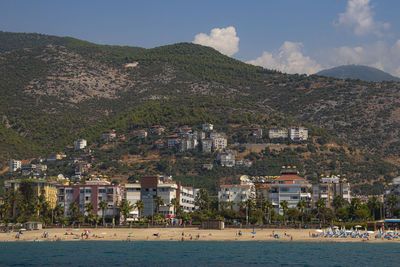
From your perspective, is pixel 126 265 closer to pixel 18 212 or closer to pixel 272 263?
pixel 272 263

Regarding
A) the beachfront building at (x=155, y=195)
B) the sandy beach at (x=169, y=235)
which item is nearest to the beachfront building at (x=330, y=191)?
the sandy beach at (x=169, y=235)

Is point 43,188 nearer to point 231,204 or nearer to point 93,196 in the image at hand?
point 93,196

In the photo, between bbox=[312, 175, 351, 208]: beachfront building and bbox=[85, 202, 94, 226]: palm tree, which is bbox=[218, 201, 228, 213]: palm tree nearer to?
bbox=[312, 175, 351, 208]: beachfront building

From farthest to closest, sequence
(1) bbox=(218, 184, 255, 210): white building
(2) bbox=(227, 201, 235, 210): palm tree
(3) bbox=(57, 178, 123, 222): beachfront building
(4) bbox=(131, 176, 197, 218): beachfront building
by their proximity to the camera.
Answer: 1. (1) bbox=(218, 184, 255, 210): white building
2. (2) bbox=(227, 201, 235, 210): palm tree
3. (4) bbox=(131, 176, 197, 218): beachfront building
4. (3) bbox=(57, 178, 123, 222): beachfront building

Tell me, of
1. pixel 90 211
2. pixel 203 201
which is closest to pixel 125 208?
pixel 90 211

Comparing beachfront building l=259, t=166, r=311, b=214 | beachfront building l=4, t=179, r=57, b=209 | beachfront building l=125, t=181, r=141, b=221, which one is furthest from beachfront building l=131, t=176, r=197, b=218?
beachfront building l=259, t=166, r=311, b=214

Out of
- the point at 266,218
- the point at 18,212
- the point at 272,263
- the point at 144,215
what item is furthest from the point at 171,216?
the point at 272,263

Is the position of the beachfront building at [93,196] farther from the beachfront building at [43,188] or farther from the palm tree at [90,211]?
the beachfront building at [43,188]
